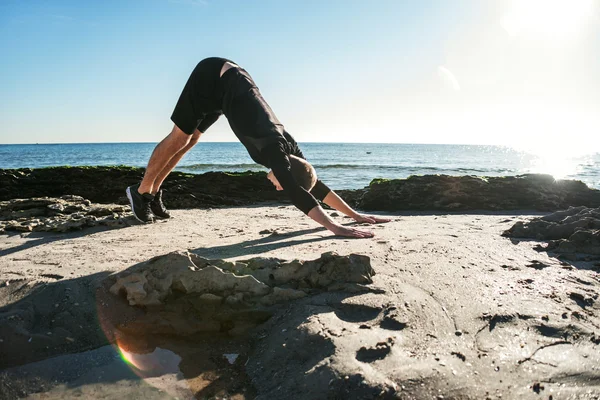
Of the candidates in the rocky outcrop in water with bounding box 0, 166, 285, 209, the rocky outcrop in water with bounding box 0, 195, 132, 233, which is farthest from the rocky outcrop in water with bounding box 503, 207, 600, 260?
the rocky outcrop in water with bounding box 0, 195, 132, 233

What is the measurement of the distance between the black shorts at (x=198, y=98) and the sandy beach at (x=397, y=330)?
1.10m

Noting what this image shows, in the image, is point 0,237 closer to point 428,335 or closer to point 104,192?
point 104,192

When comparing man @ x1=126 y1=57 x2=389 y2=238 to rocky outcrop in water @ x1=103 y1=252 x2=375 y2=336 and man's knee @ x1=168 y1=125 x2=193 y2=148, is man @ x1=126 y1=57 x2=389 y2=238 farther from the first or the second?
rocky outcrop in water @ x1=103 y1=252 x2=375 y2=336

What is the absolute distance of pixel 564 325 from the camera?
1820 millimetres

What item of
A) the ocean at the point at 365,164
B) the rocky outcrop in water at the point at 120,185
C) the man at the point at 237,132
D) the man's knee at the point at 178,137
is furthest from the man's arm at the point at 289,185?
the ocean at the point at 365,164

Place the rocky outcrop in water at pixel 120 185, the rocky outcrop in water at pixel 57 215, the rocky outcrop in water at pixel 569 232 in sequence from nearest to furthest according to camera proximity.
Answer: the rocky outcrop in water at pixel 569 232 < the rocky outcrop in water at pixel 57 215 < the rocky outcrop in water at pixel 120 185

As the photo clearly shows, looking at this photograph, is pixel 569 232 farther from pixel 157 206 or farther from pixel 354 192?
pixel 157 206

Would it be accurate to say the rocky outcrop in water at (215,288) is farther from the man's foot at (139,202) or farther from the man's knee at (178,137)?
the man's foot at (139,202)

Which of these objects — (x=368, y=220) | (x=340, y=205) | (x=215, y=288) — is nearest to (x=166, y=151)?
(x=340, y=205)

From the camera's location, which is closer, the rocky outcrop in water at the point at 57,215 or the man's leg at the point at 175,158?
the rocky outcrop in water at the point at 57,215

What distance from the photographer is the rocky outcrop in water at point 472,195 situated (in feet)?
17.8

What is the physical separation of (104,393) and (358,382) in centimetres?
94

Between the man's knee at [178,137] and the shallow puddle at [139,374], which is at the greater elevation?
the man's knee at [178,137]

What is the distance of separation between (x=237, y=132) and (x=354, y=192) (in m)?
3.33
